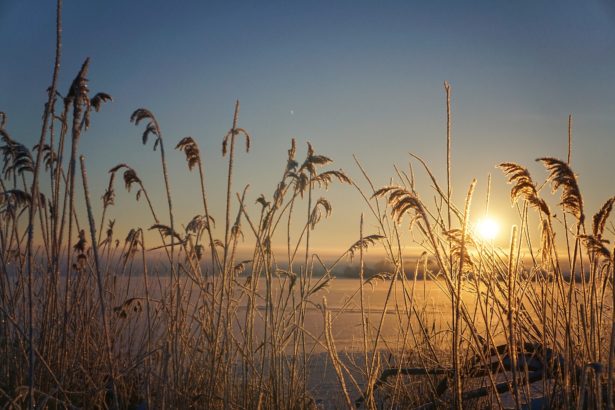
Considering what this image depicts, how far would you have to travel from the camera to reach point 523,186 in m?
1.86

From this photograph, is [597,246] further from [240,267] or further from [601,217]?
[240,267]

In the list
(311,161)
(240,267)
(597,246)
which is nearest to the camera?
(597,246)

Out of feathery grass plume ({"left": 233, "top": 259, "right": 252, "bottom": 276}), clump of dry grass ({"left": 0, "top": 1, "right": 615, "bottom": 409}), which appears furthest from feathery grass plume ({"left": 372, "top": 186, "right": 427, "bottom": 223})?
feathery grass plume ({"left": 233, "top": 259, "right": 252, "bottom": 276})

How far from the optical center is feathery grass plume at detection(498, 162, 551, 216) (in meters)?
1.82

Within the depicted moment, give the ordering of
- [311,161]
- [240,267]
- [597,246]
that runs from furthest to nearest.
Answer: [240,267], [311,161], [597,246]

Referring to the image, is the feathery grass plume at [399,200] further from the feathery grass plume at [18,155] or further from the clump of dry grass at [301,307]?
the feathery grass plume at [18,155]

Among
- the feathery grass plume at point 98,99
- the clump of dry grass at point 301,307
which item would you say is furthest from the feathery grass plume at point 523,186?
the feathery grass plume at point 98,99

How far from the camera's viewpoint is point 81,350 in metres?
3.01

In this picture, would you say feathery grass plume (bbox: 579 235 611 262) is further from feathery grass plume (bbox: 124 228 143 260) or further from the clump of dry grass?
feathery grass plume (bbox: 124 228 143 260)

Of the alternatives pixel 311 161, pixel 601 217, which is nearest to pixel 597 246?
pixel 601 217

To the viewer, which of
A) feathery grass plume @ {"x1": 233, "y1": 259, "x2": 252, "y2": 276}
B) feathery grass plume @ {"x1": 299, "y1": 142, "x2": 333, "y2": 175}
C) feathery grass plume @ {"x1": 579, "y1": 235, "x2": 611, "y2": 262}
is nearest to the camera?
feathery grass plume @ {"x1": 579, "y1": 235, "x2": 611, "y2": 262}

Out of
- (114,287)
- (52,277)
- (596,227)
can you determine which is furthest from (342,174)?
(114,287)

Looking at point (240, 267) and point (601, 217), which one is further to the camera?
point (240, 267)

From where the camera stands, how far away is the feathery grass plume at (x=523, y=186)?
5.96 ft
